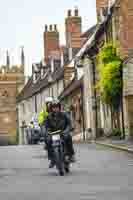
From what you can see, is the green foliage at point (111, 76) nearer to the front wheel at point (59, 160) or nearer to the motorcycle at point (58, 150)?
the motorcycle at point (58, 150)

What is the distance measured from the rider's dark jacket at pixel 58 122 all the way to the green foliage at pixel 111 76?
2388cm

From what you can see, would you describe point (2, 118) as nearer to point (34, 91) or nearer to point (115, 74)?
point (34, 91)

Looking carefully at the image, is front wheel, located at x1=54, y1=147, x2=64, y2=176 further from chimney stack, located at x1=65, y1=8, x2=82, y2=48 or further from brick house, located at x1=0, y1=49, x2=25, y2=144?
brick house, located at x1=0, y1=49, x2=25, y2=144

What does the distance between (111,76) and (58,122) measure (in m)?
24.5

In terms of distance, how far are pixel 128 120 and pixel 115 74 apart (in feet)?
11.3

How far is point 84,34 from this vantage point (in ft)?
211

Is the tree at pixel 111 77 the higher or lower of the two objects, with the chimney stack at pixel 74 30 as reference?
lower

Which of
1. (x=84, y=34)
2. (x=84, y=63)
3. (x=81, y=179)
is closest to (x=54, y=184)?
(x=81, y=179)

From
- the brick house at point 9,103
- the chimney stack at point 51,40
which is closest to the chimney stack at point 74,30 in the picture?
the chimney stack at point 51,40

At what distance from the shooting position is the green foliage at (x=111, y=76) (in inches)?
1569

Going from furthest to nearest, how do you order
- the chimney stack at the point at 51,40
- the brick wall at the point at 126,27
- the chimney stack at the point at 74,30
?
the chimney stack at the point at 51,40 < the chimney stack at the point at 74,30 < the brick wall at the point at 126,27

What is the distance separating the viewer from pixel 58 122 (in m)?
15.8

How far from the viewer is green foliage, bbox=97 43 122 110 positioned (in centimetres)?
3984

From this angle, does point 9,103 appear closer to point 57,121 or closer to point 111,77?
point 111,77
